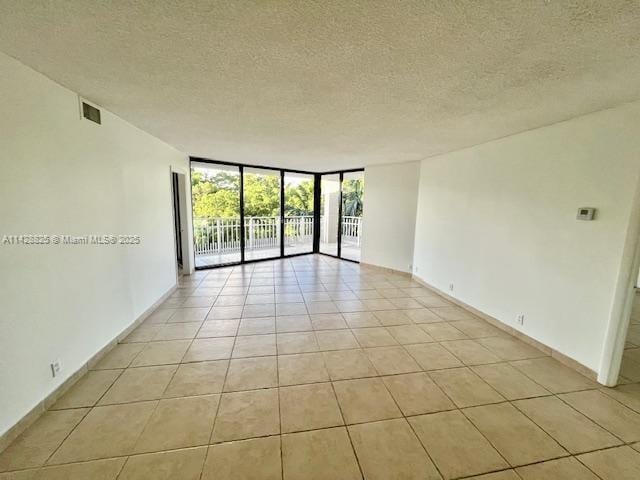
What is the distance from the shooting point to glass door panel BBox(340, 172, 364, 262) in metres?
7.01

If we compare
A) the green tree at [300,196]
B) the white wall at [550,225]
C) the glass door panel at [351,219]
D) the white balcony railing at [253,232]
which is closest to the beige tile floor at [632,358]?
the white wall at [550,225]

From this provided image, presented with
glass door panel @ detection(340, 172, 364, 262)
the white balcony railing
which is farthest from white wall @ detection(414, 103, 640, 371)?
the white balcony railing

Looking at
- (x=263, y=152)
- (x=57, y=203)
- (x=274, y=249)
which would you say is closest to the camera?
(x=57, y=203)

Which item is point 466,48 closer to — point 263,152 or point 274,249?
point 263,152

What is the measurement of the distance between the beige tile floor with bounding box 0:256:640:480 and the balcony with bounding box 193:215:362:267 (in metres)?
3.60

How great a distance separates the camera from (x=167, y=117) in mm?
2664

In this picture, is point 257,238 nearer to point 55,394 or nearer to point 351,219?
point 351,219

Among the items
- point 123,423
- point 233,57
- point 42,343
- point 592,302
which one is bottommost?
point 123,423

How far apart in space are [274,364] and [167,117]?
8.87 feet

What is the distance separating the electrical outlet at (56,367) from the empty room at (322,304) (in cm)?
1

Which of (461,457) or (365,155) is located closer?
(461,457)

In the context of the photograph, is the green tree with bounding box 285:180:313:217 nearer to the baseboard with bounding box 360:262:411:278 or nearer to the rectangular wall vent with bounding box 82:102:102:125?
the baseboard with bounding box 360:262:411:278

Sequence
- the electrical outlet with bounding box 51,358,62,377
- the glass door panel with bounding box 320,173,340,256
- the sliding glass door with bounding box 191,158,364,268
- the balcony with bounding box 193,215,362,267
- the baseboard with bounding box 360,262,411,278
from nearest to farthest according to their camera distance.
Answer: the electrical outlet with bounding box 51,358,62,377 → the baseboard with bounding box 360,262,411,278 → the sliding glass door with bounding box 191,158,364,268 → the balcony with bounding box 193,215,362,267 → the glass door panel with bounding box 320,173,340,256

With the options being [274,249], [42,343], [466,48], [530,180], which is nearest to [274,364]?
[42,343]
